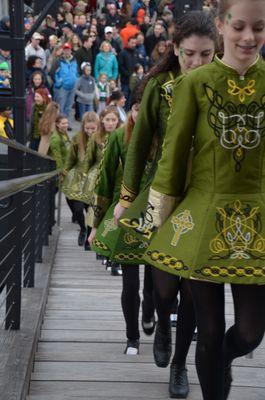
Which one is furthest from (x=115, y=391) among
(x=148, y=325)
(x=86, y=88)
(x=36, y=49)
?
(x=86, y=88)

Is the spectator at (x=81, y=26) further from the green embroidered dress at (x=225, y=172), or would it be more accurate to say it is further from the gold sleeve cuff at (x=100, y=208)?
the green embroidered dress at (x=225, y=172)

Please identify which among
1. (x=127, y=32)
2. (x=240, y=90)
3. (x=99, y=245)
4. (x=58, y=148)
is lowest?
(x=58, y=148)

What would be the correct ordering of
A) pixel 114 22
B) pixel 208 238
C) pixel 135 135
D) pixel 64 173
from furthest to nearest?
pixel 114 22 < pixel 64 173 < pixel 135 135 < pixel 208 238

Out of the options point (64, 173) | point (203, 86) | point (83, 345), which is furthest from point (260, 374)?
point (64, 173)

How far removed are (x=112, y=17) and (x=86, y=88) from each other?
5.41 metres

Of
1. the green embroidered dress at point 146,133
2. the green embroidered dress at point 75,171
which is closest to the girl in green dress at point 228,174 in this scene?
the green embroidered dress at point 146,133

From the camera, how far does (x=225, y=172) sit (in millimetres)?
3598

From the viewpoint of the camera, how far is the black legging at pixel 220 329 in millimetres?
3604

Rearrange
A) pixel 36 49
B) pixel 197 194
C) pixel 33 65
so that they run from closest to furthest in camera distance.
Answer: pixel 197 194 < pixel 33 65 < pixel 36 49

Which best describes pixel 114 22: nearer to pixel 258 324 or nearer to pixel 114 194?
pixel 114 194

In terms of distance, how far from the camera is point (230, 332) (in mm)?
3748

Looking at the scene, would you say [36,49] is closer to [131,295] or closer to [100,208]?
[100,208]

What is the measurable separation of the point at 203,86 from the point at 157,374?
2018 mm

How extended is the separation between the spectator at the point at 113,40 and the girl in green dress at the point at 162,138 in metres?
19.0
